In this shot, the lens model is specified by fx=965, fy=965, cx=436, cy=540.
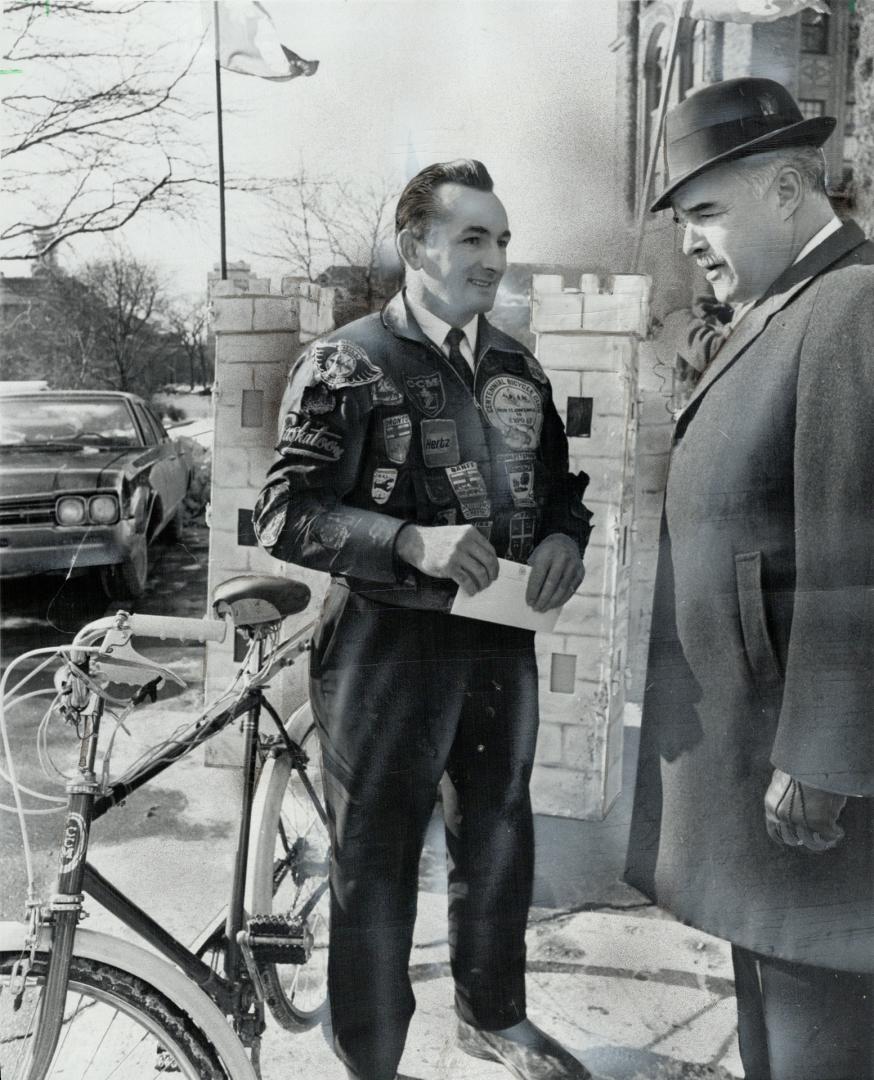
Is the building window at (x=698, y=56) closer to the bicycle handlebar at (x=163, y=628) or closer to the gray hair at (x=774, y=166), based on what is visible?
the gray hair at (x=774, y=166)

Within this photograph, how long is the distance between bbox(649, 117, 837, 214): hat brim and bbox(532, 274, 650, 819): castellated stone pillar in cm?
23

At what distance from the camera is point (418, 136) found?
219 centimetres

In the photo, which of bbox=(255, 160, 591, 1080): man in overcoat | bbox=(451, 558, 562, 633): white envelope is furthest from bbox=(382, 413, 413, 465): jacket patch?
bbox=(451, 558, 562, 633): white envelope

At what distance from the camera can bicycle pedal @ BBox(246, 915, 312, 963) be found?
2.13m

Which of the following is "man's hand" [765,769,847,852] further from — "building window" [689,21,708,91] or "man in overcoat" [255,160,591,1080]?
"building window" [689,21,708,91]

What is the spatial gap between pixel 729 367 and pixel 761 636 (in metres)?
0.61

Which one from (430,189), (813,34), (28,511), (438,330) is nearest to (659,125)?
(813,34)

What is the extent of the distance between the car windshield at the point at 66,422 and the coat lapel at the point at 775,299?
1332 mm

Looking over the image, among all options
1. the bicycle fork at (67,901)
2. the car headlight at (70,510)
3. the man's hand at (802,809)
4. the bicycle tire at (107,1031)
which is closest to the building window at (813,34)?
the man's hand at (802,809)

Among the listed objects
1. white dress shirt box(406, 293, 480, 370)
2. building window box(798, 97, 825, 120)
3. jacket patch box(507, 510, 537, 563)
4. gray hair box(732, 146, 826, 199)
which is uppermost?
building window box(798, 97, 825, 120)

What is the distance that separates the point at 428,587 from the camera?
84.7 inches

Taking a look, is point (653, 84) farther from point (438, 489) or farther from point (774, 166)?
point (438, 489)

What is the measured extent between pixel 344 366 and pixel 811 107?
1221 millimetres

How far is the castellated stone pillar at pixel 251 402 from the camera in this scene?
2.21m
